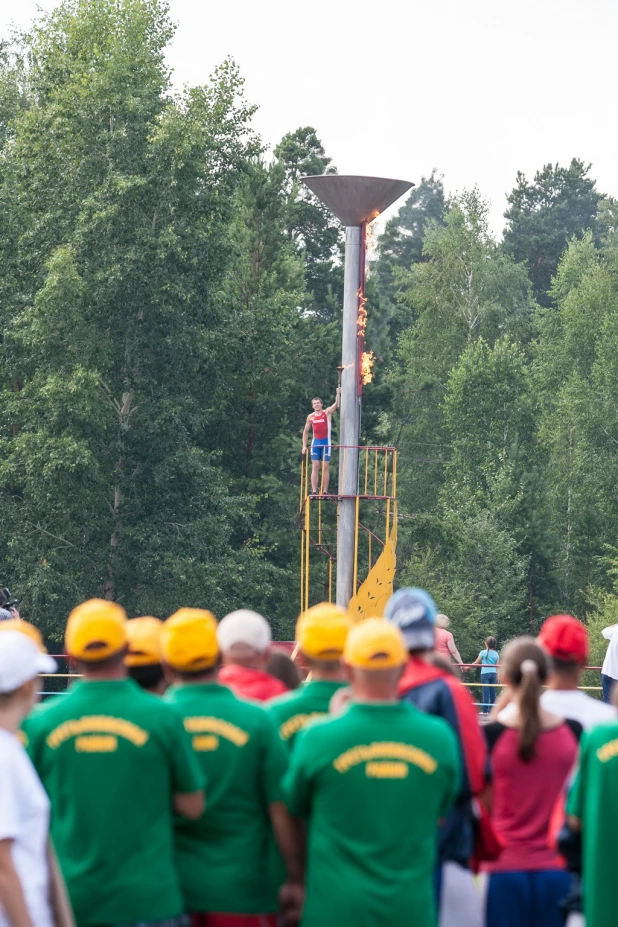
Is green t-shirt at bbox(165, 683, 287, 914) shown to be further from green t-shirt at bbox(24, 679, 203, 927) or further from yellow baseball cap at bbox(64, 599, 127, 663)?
yellow baseball cap at bbox(64, 599, 127, 663)

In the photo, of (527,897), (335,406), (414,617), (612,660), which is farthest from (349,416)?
(414,617)

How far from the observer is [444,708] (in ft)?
16.0


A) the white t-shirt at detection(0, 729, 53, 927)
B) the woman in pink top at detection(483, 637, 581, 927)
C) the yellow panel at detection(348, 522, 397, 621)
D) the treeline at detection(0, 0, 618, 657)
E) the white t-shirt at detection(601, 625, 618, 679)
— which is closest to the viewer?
the white t-shirt at detection(0, 729, 53, 927)

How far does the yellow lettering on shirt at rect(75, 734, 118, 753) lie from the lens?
170 inches

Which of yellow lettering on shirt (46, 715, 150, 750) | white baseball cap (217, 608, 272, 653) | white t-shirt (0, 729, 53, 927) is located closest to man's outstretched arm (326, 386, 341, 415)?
white baseball cap (217, 608, 272, 653)

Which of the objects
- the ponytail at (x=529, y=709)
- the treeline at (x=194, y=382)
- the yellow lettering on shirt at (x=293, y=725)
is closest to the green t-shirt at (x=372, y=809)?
the yellow lettering on shirt at (x=293, y=725)

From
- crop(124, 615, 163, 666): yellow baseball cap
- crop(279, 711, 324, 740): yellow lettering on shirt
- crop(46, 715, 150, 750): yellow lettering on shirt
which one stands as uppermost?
crop(124, 615, 163, 666): yellow baseball cap

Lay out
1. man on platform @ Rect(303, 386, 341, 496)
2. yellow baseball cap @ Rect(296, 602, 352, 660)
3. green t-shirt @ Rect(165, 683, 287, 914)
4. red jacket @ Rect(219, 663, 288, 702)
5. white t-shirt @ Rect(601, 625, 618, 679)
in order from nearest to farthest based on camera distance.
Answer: green t-shirt @ Rect(165, 683, 287, 914) < yellow baseball cap @ Rect(296, 602, 352, 660) < red jacket @ Rect(219, 663, 288, 702) < white t-shirt @ Rect(601, 625, 618, 679) < man on platform @ Rect(303, 386, 341, 496)

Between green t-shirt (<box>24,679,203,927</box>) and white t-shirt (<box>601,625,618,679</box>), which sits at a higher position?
green t-shirt (<box>24,679,203,927</box>)

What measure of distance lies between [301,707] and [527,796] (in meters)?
0.85

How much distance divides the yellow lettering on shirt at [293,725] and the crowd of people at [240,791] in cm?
2

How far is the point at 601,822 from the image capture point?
14.0 ft

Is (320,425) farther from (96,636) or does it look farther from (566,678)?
(96,636)

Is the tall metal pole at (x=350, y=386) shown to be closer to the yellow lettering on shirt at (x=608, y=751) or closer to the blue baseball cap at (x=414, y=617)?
the blue baseball cap at (x=414, y=617)
